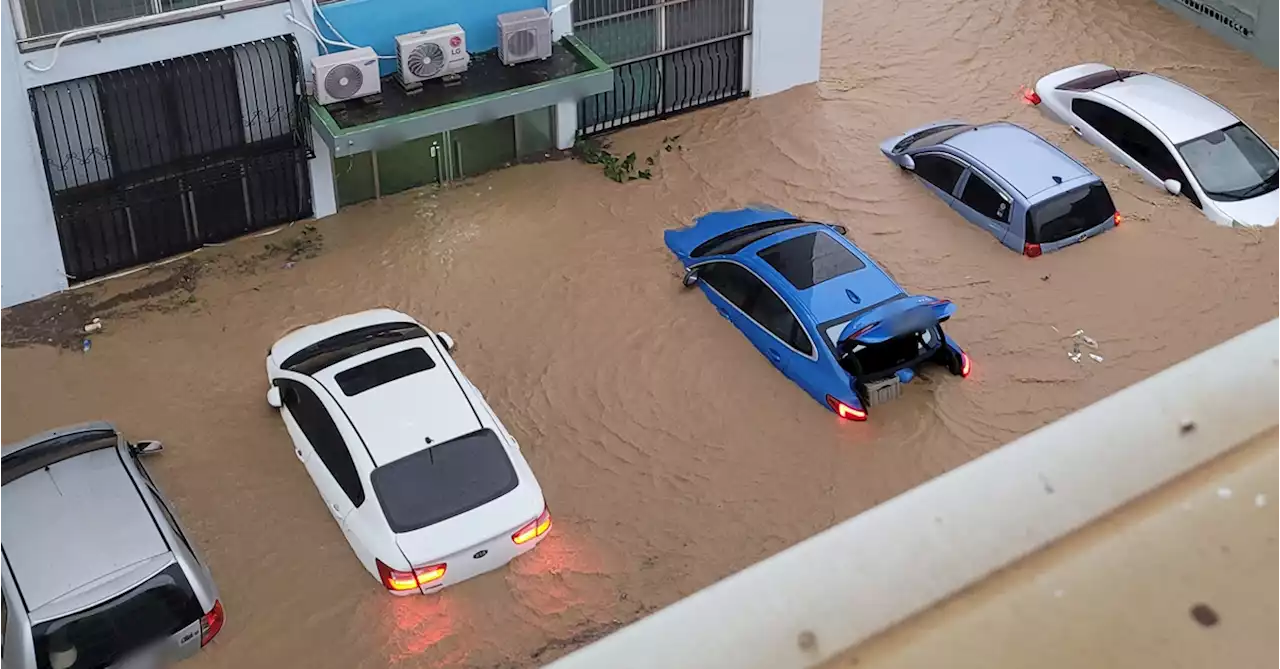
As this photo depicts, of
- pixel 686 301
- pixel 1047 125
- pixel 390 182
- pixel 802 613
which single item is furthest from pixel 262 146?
pixel 802 613

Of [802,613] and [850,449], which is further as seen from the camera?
[850,449]

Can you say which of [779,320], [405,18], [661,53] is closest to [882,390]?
[779,320]

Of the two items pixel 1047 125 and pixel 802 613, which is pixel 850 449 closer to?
pixel 1047 125

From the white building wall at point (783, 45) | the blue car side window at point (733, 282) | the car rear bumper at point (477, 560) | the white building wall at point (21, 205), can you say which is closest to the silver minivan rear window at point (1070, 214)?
the blue car side window at point (733, 282)

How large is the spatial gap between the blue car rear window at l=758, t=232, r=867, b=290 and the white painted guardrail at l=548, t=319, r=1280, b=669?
1260cm

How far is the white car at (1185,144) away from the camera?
17.5 metres

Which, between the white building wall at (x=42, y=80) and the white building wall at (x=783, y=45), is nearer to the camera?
the white building wall at (x=42, y=80)

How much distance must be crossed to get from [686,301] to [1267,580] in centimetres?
1408

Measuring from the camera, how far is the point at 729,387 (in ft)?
48.5

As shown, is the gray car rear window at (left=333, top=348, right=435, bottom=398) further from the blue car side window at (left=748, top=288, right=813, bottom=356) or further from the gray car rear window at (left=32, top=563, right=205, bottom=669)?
the blue car side window at (left=748, top=288, right=813, bottom=356)

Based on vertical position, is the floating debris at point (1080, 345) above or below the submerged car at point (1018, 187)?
below

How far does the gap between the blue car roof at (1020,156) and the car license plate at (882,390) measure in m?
3.83

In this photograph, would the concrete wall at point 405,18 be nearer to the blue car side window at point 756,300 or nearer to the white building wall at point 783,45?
the white building wall at point 783,45

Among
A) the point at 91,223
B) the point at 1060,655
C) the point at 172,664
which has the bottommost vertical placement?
the point at 172,664
